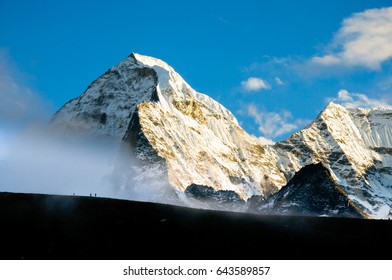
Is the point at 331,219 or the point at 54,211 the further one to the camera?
the point at 331,219

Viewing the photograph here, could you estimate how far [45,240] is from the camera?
41.2m

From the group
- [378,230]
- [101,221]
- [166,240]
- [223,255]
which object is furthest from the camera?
[378,230]

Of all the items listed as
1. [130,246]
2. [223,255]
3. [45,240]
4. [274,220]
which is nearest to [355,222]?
[274,220]

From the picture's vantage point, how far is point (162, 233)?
1724 inches

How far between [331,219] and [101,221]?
17.4m

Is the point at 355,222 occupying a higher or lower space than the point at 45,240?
higher

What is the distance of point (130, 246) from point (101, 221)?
5706 millimetres

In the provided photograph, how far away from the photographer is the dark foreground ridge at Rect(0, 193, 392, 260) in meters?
39.7

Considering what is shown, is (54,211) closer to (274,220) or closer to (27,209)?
(27,209)

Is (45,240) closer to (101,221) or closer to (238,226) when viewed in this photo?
(101,221)

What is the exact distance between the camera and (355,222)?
51688 millimetres

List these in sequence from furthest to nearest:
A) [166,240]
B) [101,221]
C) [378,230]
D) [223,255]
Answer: [378,230], [101,221], [166,240], [223,255]

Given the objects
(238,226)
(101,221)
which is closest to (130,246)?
(101,221)

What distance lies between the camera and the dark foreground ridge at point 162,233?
39728 mm
